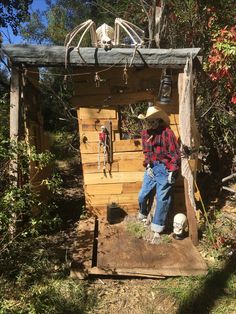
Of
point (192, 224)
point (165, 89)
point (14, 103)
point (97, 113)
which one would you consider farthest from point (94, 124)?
point (192, 224)

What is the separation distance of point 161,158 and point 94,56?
73.5 inches

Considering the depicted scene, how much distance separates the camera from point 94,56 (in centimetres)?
559

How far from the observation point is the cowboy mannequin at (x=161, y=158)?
19.3 ft

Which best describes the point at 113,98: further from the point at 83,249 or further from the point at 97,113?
the point at 83,249

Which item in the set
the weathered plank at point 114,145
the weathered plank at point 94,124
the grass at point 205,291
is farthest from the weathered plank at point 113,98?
the grass at point 205,291

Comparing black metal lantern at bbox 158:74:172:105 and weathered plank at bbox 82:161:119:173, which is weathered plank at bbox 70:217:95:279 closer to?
weathered plank at bbox 82:161:119:173

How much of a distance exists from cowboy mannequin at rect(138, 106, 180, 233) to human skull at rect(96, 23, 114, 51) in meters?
1.18

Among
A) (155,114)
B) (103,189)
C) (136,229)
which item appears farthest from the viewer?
(103,189)

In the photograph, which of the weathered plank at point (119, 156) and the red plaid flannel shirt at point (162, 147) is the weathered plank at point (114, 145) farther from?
the red plaid flannel shirt at point (162, 147)

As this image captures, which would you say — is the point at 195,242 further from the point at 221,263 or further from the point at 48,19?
the point at 48,19

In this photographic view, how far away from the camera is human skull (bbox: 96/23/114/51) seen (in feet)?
18.4

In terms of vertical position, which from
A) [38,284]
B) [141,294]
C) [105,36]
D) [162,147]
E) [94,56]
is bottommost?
[141,294]

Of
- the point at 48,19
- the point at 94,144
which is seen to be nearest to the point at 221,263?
the point at 94,144

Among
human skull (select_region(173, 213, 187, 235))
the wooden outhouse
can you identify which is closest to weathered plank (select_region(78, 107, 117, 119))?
the wooden outhouse
